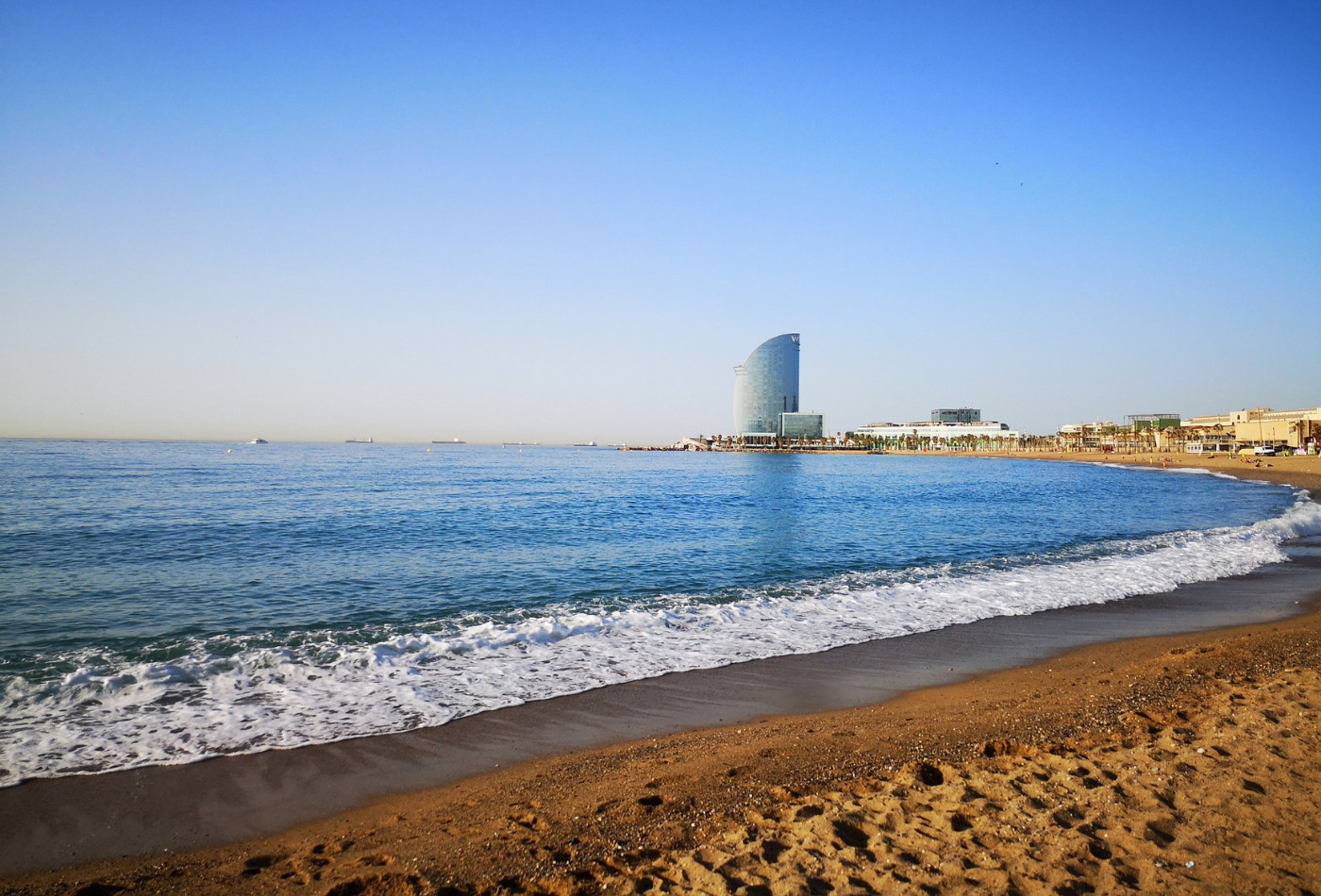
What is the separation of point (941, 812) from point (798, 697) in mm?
3008

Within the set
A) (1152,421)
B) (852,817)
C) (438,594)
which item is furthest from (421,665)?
(1152,421)

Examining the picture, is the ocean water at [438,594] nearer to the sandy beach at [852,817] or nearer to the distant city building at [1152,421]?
the sandy beach at [852,817]

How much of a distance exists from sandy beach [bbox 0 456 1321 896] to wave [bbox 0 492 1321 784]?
937mm

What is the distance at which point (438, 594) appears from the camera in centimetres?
1277

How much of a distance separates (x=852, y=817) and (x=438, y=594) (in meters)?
10.1

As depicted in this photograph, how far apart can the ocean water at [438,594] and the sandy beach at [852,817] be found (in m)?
1.86

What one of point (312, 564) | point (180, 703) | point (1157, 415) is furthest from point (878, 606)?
point (1157, 415)

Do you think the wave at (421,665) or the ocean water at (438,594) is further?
the ocean water at (438,594)

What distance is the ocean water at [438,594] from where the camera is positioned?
283 inches

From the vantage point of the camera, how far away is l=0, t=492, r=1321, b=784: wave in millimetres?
6371

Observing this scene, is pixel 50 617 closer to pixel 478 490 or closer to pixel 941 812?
pixel 941 812

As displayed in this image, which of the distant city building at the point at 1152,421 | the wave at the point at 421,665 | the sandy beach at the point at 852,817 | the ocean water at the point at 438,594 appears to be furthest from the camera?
the distant city building at the point at 1152,421

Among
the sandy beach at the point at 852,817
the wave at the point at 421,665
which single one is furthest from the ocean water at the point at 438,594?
the sandy beach at the point at 852,817

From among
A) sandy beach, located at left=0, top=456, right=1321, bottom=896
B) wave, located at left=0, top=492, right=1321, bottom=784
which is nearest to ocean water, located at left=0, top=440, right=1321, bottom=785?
wave, located at left=0, top=492, right=1321, bottom=784
